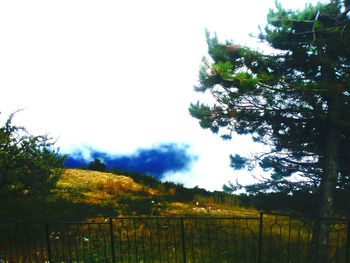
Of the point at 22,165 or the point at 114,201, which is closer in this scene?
the point at 22,165

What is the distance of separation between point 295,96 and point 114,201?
1312 cm

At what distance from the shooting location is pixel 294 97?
13078 millimetres

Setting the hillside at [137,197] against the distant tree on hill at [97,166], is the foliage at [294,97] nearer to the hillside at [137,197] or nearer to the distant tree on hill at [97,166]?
the hillside at [137,197]

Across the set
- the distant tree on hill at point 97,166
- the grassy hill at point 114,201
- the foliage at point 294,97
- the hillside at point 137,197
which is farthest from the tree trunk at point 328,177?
the distant tree on hill at point 97,166

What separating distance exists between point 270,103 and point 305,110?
1176 mm

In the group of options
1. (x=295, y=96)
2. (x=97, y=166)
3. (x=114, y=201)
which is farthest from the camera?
(x=97, y=166)

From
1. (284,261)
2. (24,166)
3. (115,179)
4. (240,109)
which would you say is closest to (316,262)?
(284,261)

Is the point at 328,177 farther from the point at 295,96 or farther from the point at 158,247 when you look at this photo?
the point at 158,247

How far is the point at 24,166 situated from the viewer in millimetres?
15094

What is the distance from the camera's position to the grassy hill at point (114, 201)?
1909cm

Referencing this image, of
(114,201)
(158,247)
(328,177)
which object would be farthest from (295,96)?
(114,201)

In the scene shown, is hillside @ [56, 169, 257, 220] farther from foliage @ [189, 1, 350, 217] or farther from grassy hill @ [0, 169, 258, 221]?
foliage @ [189, 1, 350, 217]

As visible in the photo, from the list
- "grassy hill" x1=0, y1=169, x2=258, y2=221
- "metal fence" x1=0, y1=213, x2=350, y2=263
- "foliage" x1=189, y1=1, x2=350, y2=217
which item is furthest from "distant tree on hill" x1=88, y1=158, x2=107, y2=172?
"foliage" x1=189, y1=1, x2=350, y2=217

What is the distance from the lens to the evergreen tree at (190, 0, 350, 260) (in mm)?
12328
